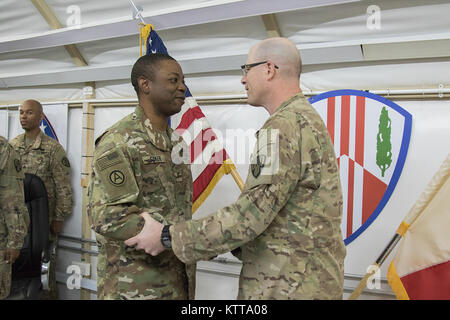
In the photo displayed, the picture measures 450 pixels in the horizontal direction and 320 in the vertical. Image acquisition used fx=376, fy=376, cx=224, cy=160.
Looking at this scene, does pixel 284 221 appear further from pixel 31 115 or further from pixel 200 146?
pixel 31 115

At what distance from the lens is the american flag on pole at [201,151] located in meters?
2.35

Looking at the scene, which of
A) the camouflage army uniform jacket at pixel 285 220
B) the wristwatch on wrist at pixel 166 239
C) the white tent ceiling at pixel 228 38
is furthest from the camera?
the white tent ceiling at pixel 228 38

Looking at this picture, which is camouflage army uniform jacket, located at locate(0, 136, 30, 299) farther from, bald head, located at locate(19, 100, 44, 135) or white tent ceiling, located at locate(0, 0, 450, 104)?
bald head, located at locate(19, 100, 44, 135)

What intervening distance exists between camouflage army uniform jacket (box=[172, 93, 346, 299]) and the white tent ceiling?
96 centimetres

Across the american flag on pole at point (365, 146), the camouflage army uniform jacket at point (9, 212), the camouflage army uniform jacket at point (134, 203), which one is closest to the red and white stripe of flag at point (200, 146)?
the american flag on pole at point (365, 146)

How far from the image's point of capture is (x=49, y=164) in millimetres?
3115

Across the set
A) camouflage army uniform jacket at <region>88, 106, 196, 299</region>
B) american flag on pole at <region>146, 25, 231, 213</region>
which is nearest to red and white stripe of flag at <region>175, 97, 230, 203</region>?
american flag on pole at <region>146, 25, 231, 213</region>

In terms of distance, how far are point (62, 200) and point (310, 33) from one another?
7.60 ft

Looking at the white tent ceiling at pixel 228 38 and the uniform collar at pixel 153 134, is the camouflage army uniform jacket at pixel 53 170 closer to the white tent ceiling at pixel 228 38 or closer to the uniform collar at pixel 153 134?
the white tent ceiling at pixel 228 38

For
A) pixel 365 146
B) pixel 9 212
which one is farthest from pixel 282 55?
pixel 9 212

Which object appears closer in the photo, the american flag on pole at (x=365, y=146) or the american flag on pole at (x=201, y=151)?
the american flag on pole at (x=365, y=146)

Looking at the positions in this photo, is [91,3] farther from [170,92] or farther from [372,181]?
[372,181]

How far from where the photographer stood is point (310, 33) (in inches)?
83.5

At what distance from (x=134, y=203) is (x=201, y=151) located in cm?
109
